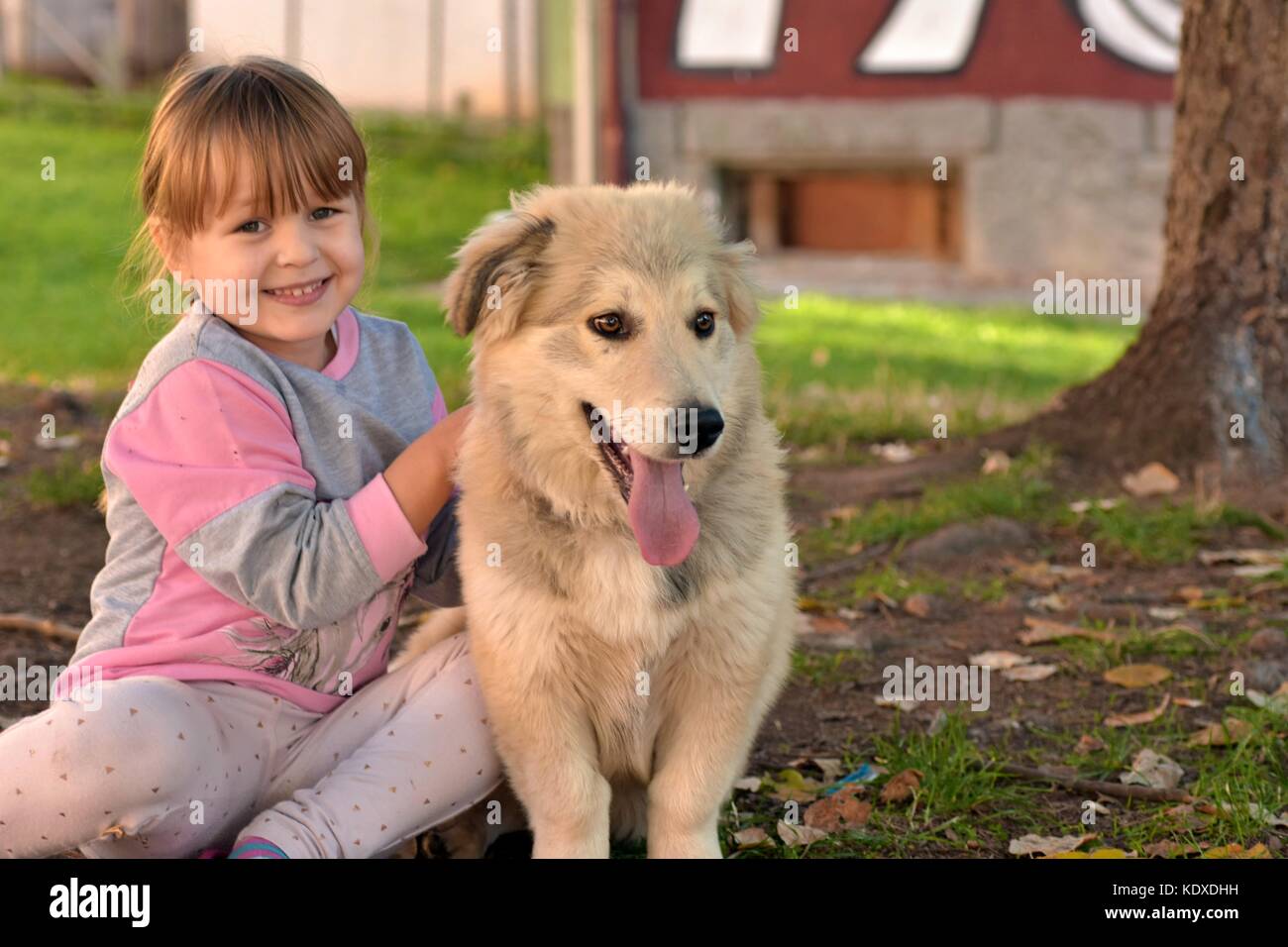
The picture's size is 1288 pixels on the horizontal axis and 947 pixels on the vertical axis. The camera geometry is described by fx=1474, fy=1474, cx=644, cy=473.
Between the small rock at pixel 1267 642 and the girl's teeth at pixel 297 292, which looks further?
the small rock at pixel 1267 642

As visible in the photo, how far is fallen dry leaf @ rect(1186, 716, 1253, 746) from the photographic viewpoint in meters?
3.46

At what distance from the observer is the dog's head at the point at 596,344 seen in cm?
282

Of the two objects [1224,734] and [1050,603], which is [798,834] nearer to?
[1224,734]

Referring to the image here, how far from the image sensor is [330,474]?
121 inches

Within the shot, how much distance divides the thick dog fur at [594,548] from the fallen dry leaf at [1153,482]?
257 cm

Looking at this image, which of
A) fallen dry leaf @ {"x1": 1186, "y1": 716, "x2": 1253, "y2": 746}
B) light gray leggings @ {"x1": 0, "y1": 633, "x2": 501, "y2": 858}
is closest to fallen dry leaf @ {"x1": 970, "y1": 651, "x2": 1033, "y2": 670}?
fallen dry leaf @ {"x1": 1186, "y1": 716, "x2": 1253, "y2": 746}

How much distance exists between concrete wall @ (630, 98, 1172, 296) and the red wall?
9 cm

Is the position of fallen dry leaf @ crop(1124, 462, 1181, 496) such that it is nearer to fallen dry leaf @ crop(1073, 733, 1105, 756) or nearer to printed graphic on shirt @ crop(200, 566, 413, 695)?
fallen dry leaf @ crop(1073, 733, 1105, 756)

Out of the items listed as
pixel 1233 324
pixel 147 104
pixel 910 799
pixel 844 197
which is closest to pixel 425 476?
pixel 910 799

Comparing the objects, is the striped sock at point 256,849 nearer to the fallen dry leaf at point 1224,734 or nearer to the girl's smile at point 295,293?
the girl's smile at point 295,293

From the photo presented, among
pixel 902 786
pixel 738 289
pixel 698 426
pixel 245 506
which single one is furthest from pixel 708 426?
pixel 902 786

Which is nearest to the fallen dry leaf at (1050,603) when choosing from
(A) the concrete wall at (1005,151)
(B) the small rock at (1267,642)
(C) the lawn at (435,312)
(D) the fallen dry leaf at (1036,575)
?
(D) the fallen dry leaf at (1036,575)

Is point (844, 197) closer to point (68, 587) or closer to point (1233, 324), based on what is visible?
point (1233, 324)

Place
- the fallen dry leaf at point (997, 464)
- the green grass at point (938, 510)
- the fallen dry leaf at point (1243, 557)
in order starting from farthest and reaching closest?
the fallen dry leaf at point (997, 464) < the green grass at point (938, 510) < the fallen dry leaf at point (1243, 557)
